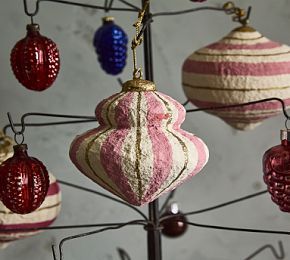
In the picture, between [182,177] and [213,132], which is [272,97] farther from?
[213,132]

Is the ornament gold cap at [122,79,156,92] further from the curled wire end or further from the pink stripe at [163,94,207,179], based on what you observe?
the curled wire end

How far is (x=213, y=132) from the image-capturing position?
4.00 ft

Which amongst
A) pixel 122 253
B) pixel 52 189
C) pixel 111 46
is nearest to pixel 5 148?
pixel 52 189

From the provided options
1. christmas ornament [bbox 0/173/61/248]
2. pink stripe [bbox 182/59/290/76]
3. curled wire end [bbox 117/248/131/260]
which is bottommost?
curled wire end [bbox 117/248/131/260]

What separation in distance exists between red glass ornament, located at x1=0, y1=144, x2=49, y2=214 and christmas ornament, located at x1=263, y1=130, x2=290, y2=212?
221mm

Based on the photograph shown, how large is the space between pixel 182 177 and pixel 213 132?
0.52m

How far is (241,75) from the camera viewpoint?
34.0 inches

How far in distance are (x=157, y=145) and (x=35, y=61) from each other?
0.70 ft

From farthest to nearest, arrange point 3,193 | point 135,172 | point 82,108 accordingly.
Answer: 1. point 82,108
2. point 3,193
3. point 135,172

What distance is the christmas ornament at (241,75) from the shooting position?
2.84 feet

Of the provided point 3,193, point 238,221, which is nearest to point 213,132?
point 238,221

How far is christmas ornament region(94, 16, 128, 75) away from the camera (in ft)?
3.28

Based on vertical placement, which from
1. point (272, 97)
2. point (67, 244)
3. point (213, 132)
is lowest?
point (67, 244)

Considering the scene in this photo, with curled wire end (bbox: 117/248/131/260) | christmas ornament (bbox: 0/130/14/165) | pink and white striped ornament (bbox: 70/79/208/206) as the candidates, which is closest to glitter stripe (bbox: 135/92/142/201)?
pink and white striped ornament (bbox: 70/79/208/206)
